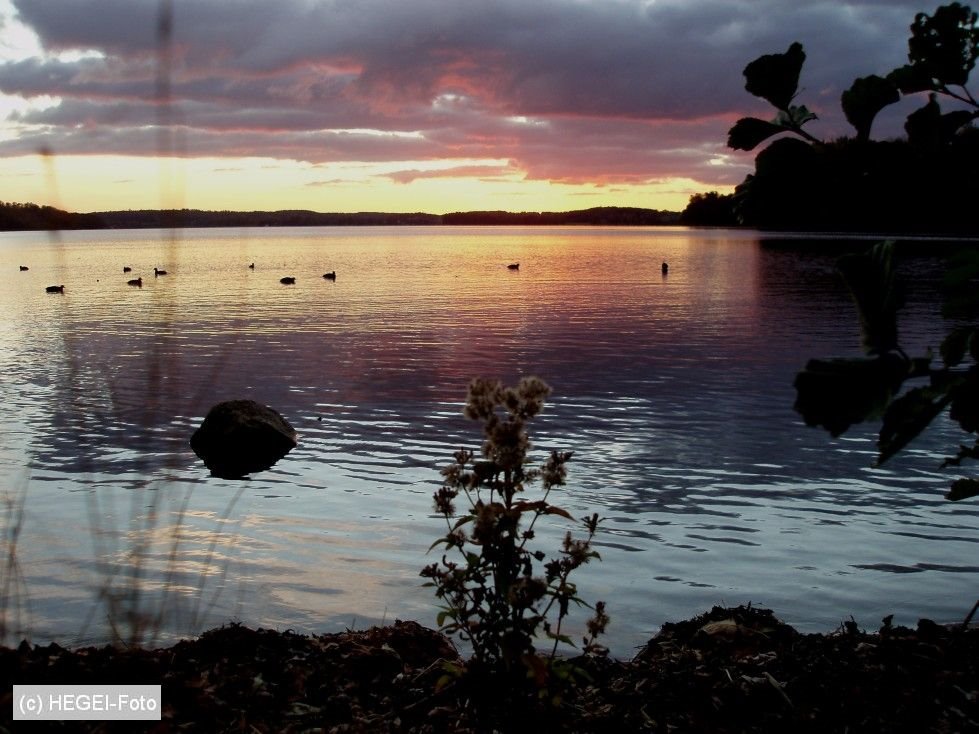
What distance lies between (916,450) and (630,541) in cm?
621

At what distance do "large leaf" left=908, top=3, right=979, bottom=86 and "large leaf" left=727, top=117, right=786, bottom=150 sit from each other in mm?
486

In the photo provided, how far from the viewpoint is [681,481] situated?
1090cm

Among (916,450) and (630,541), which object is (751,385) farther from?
(630,541)

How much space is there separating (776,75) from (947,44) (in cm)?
53

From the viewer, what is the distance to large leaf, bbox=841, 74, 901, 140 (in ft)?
8.38

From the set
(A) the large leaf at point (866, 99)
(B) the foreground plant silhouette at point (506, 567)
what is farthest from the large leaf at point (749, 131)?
(B) the foreground plant silhouette at point (506, 567)

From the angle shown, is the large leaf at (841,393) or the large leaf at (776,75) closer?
the large leaf at (841,393)

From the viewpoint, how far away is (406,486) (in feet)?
35.2

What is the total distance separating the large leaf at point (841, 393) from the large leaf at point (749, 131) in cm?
85

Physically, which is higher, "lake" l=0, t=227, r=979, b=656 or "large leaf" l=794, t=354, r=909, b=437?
"large leaf" l=794, t=354, r=909, b=437

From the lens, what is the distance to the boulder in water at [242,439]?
12.5 m

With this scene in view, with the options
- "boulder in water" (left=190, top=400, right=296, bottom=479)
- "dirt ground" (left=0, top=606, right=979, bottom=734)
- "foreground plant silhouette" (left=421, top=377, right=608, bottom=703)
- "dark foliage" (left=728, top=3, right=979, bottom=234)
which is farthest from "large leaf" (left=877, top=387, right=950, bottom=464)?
"boulder in water" (left=190, top=400, right=296, bottom=479)

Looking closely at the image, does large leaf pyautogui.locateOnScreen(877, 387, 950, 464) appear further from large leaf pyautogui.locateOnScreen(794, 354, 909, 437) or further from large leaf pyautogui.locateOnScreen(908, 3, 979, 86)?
large leaf pyautogui.locateOnScreen(908, 3, 979, 86)

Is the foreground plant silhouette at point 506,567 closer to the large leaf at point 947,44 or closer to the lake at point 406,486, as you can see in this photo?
the lake at point 406,486
